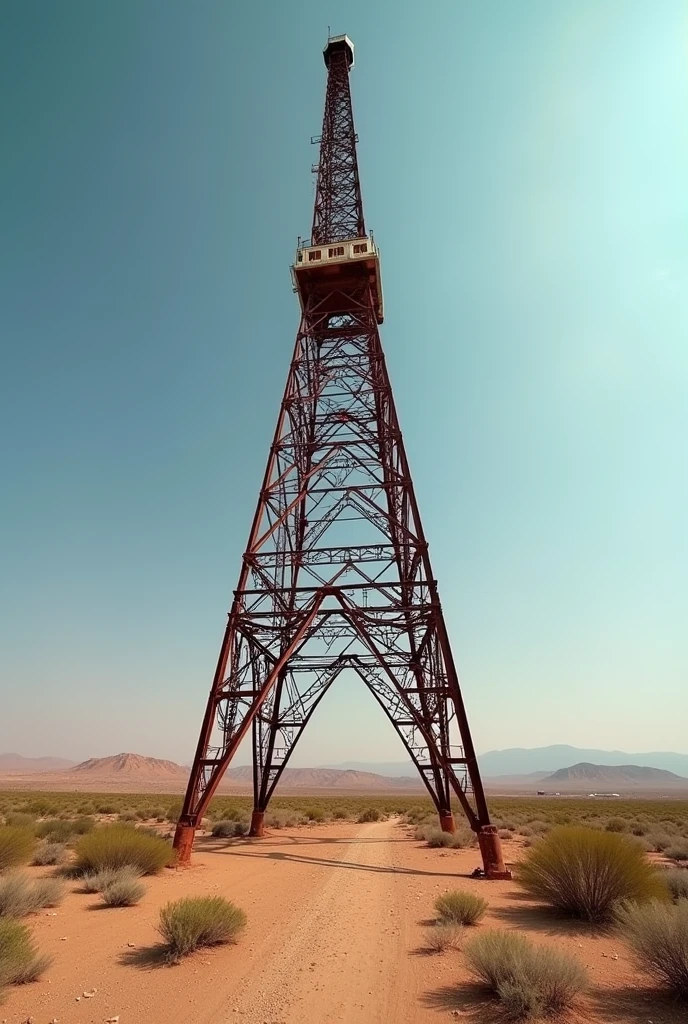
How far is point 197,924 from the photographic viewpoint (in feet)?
19.7

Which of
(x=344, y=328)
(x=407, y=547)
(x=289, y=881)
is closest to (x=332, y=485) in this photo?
(x=407, y=547)

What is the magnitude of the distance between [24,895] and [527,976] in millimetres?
6727

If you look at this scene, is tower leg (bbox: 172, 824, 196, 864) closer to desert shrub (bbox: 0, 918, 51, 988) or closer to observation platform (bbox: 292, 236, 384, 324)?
desert shrub (bbox: 0, 918, 51, 988)

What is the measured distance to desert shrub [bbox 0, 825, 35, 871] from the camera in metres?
9.80

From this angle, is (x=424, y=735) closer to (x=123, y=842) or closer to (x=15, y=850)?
(x=123, y=842)

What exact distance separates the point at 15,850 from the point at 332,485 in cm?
1156

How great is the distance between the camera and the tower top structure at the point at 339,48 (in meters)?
24.1

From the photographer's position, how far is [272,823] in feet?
65.9

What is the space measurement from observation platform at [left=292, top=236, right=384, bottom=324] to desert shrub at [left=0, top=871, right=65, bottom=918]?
1724 cm

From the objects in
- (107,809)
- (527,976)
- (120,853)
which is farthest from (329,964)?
(107,809)

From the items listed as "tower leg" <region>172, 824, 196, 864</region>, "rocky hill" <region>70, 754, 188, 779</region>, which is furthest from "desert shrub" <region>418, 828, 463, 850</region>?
"rocky hill" <region>70, 754, 188, 779</region>

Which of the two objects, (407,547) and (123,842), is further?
(407,547)

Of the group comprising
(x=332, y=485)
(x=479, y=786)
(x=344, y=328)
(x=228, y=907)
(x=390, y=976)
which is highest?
(x=344, y=328)

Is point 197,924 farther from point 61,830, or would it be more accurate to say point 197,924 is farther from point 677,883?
point 61,830
